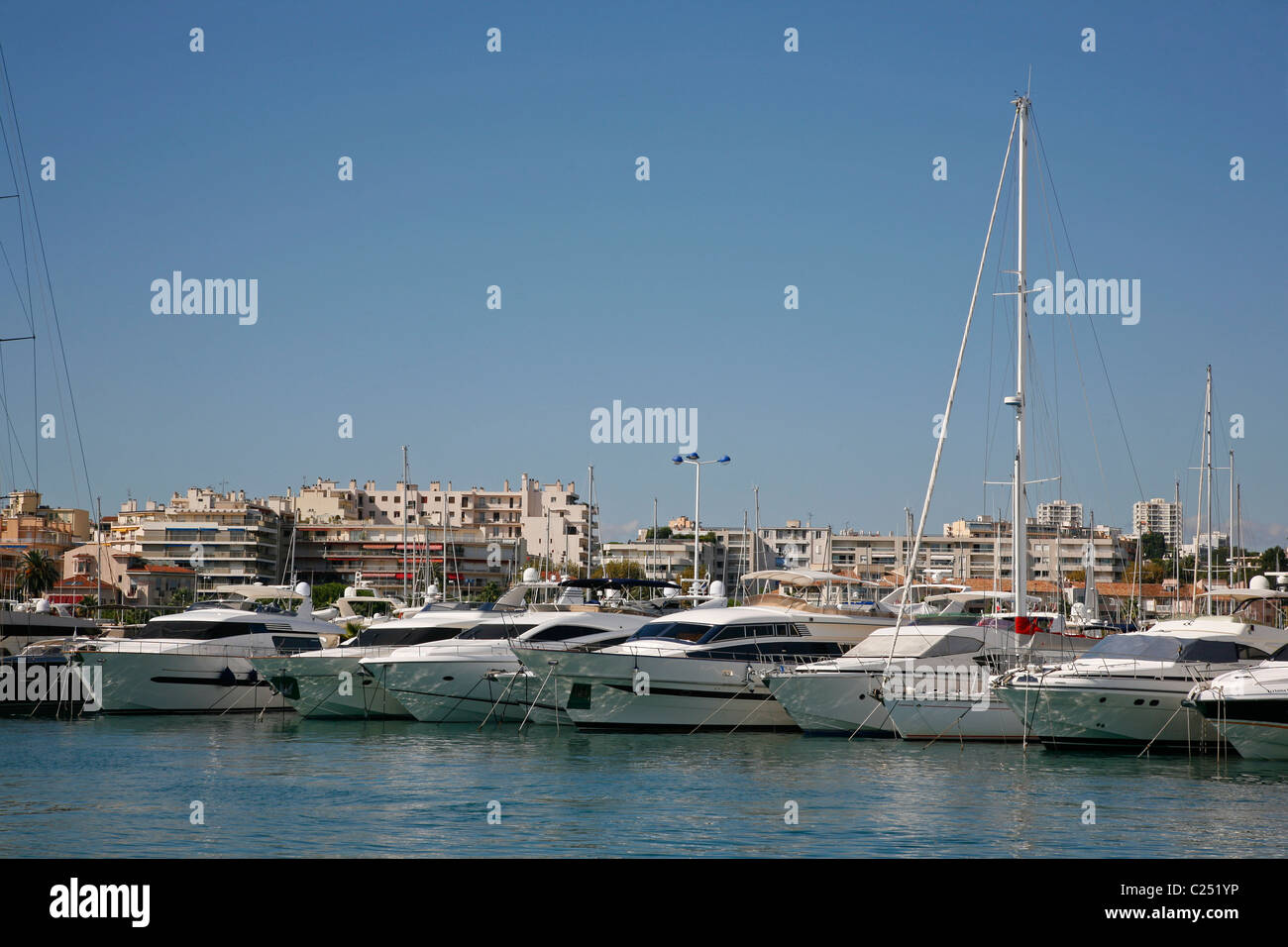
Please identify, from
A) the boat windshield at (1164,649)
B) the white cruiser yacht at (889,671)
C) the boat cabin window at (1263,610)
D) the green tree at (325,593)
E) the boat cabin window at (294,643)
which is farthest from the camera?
the green tree at (325,593)

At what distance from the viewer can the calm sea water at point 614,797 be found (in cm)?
1541

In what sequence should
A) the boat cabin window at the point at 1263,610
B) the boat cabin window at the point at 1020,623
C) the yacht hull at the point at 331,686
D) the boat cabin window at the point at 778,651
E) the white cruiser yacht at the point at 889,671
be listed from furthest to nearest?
1. the boat cabin window at the point at 1263,610
2. the yacht hull at the point at 331,686
3. the boat cabin window at the point at 778,651
4. the boat cabin window at the point at 1020,623
5. the white cruiser yacht at the point at 889,671

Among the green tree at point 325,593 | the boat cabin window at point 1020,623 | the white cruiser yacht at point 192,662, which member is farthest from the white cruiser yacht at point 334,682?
the green tree at point 325,593

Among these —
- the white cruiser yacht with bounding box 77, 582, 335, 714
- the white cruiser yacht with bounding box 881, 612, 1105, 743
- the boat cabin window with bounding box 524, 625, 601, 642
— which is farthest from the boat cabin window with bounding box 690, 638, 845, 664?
the white cruiser yacht with bounding box 77, 582, 335, 714

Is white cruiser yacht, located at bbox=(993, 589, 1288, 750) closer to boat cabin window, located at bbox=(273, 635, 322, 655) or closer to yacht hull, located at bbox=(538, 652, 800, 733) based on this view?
yacht hull, located at bbox=(538, 652, 800, 733)

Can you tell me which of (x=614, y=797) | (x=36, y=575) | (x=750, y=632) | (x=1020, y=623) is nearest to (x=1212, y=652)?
(x=1020, y=623)

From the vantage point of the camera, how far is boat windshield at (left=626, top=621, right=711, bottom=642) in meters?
29.9

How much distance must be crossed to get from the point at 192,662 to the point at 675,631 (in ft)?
43.4

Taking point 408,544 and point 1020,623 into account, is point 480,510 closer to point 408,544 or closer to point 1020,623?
point 408,544

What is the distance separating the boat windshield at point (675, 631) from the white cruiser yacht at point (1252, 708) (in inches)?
437

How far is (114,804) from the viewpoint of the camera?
18.4m

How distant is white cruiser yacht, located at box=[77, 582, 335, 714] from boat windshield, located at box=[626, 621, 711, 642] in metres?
11.1

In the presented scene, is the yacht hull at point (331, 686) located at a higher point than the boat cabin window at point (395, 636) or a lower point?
lower

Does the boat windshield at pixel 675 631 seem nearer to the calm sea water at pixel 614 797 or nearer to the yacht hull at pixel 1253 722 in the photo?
the calm sea water at pixel 614 797
